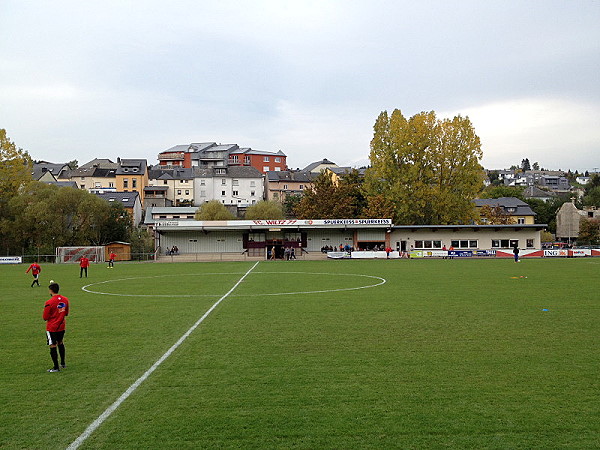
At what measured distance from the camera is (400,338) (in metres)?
13.0

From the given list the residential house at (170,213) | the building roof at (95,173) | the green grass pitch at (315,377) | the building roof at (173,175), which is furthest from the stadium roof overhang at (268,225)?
the building roof at (95,173)

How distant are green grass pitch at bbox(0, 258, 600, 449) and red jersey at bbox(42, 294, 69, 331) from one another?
37.4 inches

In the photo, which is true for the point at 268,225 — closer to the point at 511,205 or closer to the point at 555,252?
the point at 555,252

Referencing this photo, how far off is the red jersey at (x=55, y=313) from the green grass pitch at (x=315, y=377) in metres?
0.95

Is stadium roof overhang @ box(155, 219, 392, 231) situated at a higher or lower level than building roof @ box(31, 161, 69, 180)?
lower

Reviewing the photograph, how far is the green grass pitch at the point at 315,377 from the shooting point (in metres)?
6.87

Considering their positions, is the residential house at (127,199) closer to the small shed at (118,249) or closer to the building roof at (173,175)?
the small shed at (118,249)

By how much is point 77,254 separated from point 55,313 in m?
54.0

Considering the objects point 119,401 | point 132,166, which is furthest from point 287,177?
point 119,401

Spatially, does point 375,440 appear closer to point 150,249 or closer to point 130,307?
point 130,307

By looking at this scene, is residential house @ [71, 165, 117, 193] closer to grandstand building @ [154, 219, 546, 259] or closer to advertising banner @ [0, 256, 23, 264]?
grandstand building @ [154, 219, 546, 259]

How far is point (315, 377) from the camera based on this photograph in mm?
9492

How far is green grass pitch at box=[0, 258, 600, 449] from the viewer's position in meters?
6.87

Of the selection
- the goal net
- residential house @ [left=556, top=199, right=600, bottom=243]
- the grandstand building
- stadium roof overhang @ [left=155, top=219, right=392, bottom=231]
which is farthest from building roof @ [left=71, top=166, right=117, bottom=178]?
residential house @ [left=556, top=199, right=600, bottom=243]
